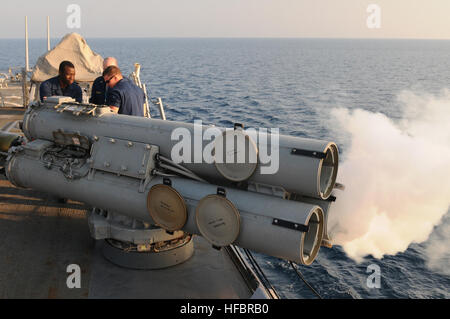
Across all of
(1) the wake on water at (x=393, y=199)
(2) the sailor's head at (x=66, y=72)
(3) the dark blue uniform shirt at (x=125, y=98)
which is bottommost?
(1) the wake on water at (x=393, y=199)

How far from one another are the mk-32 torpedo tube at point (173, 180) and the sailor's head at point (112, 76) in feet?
1.74

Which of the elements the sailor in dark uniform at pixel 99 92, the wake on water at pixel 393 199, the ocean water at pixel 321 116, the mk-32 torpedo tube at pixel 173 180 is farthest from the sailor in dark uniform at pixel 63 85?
the ocean water at pixel 321 116

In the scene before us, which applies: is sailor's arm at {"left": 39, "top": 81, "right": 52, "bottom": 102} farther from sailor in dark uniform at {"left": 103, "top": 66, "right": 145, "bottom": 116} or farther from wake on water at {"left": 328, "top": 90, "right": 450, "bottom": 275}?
wake on water at {"left": 328, "top": 90, "right": 450, "bottom": 275}

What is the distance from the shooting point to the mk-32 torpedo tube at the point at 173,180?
15.4 ft

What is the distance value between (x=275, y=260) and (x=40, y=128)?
327 inches

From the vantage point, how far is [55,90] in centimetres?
763

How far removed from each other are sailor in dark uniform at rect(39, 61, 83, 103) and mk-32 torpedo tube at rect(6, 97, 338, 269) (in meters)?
0.99

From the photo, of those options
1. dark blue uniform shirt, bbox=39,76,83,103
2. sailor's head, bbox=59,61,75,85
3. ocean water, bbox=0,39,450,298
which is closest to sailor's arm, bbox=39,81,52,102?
dark blue uniform shirt, bbox=39,76,83,103

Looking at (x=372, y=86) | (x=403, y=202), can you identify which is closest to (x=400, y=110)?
(x=372, y=86)

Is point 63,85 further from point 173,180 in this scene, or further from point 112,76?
point 173,180

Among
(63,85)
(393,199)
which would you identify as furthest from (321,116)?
(63,85)

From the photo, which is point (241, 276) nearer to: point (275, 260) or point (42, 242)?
point (42, 242)

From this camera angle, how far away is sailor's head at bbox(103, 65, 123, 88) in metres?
6.31

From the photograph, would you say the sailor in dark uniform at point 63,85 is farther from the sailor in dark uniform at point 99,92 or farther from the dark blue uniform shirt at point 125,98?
the dark blue uniform shirt at point 125,98
